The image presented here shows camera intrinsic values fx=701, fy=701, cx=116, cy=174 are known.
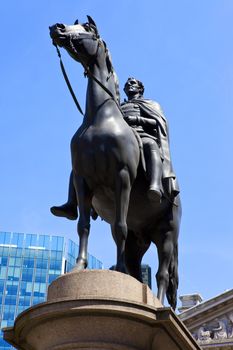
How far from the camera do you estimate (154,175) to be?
268 inches

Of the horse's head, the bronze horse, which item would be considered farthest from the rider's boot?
the horse's head

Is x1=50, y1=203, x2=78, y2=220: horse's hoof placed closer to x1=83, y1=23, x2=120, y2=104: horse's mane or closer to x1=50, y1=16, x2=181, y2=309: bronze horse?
x1=50, y1=16, x2=181, y2=309: bronze horse

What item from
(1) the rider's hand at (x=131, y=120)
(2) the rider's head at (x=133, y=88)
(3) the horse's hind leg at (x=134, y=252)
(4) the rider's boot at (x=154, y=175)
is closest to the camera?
(4) the rider's boot at (x=154, y=175)

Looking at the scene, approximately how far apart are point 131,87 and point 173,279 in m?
2.39

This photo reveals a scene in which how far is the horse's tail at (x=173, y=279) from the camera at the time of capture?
7551 millimetres

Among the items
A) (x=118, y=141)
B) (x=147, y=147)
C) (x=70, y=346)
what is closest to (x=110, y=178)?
(x=118, y=141)

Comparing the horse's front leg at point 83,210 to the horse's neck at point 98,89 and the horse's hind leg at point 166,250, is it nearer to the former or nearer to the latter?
the horse's neck at point 98,89

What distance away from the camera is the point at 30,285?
231 feet

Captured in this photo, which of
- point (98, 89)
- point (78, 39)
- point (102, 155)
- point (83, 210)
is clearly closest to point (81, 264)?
point (83, 210)

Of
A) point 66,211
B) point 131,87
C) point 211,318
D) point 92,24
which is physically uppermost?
point 211,318

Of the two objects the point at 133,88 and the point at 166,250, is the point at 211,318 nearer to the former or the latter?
the point at 133,88

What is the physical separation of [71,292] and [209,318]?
3884cm

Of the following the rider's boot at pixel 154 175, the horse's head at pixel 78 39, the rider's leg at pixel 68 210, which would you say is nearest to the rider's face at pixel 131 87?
the horse's head at pixel 78 39

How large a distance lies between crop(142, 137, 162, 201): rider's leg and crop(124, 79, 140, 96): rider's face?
3.98ft
